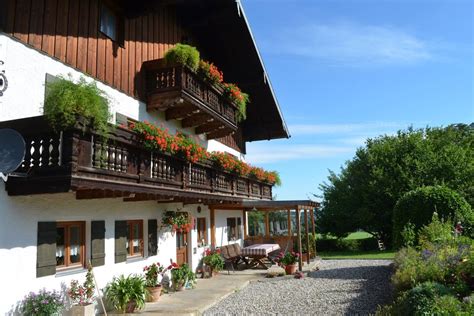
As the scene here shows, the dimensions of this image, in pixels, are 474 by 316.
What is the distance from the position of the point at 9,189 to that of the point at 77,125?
64.1 inches

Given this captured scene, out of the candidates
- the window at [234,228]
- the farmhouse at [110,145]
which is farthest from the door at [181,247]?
the window at [234,228]

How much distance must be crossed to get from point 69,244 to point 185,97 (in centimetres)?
551

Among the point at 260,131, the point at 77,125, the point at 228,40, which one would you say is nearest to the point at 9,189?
the point at 77,125

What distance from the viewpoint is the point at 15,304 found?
7004 millimetres

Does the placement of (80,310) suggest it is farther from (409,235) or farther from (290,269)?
(409,235)

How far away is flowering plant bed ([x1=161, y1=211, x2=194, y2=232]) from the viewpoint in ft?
40.8

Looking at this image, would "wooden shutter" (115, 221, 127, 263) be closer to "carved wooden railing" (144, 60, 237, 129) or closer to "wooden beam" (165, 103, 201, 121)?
"carved wooden railing" (144, 60, 237, 129)

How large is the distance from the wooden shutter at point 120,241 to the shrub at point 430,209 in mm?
9287

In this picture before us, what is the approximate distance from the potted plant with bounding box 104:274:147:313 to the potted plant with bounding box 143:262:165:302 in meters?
1.06

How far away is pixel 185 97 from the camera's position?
12.3 m

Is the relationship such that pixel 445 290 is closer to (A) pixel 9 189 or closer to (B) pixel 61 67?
(A) pixel 9 189

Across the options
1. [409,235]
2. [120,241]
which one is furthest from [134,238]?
[409,235]

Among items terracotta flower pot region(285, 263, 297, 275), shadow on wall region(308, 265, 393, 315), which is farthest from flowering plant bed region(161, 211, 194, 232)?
shadow on wall region(308, 265, 393, 315)

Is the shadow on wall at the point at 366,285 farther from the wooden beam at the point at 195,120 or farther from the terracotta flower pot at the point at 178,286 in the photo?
the wooden beam at the point at 195,120
